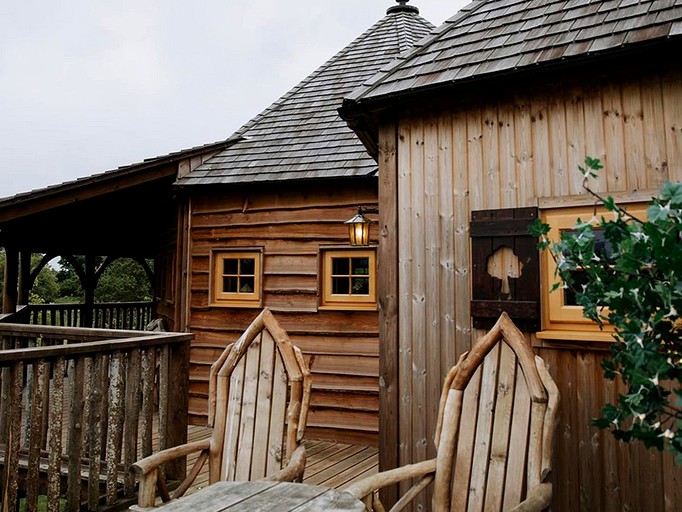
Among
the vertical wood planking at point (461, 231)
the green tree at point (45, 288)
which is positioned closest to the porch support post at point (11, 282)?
the vertical wood planking at point (461, 231)

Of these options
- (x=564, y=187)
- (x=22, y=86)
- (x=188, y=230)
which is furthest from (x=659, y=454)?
(x=22, y=86)

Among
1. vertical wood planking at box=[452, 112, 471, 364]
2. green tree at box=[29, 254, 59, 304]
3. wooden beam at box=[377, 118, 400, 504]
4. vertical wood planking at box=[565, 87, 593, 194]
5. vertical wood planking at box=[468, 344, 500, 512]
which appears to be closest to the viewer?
vertical wood planking at box=[468, 344, 500, 512]

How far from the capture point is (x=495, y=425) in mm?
2373

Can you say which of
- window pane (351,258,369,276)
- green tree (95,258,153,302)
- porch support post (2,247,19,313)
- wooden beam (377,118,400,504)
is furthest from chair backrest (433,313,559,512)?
green tree (95,258,153,302)

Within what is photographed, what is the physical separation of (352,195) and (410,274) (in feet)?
7.78

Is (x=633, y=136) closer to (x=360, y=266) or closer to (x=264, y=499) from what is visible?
(x=264, y=499)

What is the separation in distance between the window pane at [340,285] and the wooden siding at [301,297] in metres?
0.21

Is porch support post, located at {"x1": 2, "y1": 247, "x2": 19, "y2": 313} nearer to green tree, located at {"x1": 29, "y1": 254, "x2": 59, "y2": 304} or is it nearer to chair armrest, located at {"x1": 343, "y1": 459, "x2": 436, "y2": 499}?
chair armrest, located at {"x1": 343, "y1": 459, "x2": 436, "y2": 499}

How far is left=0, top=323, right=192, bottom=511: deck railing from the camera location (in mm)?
2887

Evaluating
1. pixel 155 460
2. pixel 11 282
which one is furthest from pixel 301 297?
pixel 11 282

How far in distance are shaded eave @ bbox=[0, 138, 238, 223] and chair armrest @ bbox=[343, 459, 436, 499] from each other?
4.51 metres

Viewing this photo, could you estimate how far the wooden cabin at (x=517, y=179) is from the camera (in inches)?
110

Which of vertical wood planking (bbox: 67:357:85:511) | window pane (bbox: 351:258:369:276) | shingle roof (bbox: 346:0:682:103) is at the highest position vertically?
shingle roof (bbox: 346:0:682:103)

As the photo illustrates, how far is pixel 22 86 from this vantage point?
4516 cm
